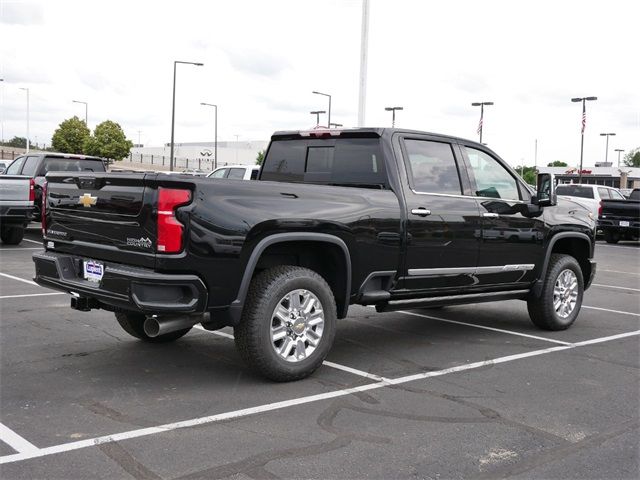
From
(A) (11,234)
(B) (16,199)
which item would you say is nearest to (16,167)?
(A) (11,234)

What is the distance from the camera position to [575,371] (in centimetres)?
586

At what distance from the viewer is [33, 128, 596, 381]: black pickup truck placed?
15.3 ft

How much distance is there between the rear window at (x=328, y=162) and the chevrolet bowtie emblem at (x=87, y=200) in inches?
83.9

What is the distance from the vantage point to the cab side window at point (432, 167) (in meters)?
6.12

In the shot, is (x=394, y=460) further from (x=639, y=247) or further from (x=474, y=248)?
(x=639, y=247)

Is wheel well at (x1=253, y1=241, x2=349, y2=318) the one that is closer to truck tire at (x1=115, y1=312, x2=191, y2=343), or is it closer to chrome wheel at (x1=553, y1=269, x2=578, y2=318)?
truck tire at (x1=115, y1=312, x2=191, y2=343)

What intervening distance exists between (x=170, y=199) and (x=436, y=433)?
227 cm

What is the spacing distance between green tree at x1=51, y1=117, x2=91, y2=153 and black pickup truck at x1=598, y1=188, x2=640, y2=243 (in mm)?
62638

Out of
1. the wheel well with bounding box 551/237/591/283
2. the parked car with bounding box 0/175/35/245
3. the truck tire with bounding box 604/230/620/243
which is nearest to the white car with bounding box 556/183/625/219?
the truck tire with bounding box 604/230/620/243

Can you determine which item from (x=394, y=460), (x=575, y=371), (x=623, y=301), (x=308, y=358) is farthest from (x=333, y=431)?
(x=623, y=301)

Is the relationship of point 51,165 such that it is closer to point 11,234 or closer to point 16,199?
point 11,234

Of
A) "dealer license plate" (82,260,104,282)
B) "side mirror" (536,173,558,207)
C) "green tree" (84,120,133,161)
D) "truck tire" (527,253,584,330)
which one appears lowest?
"truck tire" (527,253,584,330)

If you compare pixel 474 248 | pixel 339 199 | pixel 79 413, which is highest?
pixel 339 199

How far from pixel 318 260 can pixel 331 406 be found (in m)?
1.36
